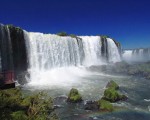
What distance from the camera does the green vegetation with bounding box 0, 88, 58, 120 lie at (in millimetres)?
16166

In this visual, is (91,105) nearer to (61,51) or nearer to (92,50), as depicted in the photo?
(61,51)

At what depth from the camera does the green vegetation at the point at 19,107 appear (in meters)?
16.2

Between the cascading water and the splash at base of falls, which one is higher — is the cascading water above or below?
above

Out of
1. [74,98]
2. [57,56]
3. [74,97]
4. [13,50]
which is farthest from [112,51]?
[74,98]

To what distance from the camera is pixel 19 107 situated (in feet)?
63.5

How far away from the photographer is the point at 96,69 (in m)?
55.2

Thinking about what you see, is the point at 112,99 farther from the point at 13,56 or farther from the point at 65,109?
the point at 13,56

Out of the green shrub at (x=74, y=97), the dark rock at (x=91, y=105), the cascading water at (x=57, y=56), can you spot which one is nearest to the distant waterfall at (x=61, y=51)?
the cascading water at (x=57, y=56)

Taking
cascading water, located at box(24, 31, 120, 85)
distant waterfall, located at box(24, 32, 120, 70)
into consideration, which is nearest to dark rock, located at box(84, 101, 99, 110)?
cascading water, located at box(24, 31, 120, 85)

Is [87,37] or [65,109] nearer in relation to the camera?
[65,109]

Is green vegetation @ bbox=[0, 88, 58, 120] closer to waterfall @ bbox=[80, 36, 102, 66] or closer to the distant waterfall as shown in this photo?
the distant waterfall

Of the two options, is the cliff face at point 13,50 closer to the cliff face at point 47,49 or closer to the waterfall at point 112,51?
the cliff face at point 47,49

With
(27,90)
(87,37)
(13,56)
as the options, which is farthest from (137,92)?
(87,37)

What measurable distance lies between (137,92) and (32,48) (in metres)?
19.2
